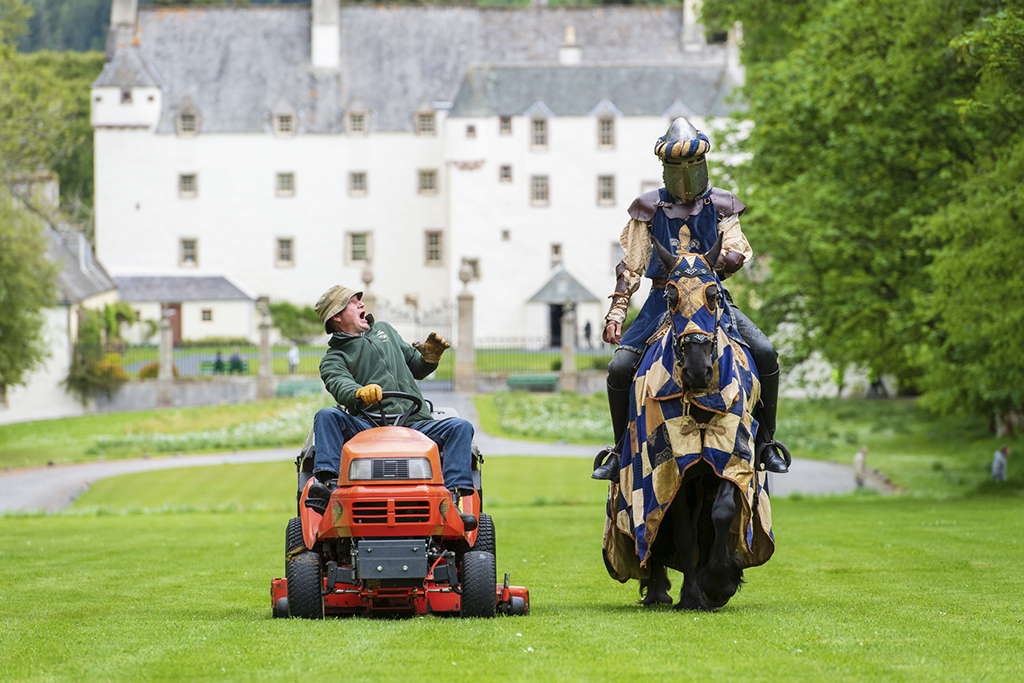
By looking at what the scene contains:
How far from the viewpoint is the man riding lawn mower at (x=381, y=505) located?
26.5ft

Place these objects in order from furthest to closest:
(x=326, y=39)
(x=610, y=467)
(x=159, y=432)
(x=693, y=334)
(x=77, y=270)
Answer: (x=326, y=39) < (x=77, y=270) < (x=159, y=432) < (x=610, y=467) < (x=693, y=334)

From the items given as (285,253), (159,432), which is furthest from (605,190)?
(159,432)

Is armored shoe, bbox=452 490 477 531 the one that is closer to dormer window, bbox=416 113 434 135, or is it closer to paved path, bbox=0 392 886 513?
paved path, bbox=0 392 886 513

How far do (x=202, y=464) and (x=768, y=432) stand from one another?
28200 mm

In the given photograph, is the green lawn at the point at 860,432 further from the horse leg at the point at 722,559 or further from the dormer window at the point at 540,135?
the dormer window at the point at 540,135

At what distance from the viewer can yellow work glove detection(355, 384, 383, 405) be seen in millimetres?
8336

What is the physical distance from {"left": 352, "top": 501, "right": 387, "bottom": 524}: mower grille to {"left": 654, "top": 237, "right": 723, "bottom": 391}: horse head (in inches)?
81.9

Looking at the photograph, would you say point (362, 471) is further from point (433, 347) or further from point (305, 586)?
point (433, 347)

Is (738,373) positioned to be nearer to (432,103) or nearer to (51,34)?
(432,103)

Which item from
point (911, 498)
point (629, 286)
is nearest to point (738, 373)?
point (629, 286)

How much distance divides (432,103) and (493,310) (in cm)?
1300

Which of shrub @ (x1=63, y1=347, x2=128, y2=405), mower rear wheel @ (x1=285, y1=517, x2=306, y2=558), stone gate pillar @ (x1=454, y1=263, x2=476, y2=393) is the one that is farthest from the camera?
shrub @ (x1=63, y1=347, x2=128, y2=405)

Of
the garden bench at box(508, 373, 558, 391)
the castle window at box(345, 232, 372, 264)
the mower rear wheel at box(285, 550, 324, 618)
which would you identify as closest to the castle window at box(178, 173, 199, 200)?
the castle window at box(345, 232, 372, 264)

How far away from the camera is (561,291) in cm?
7088
